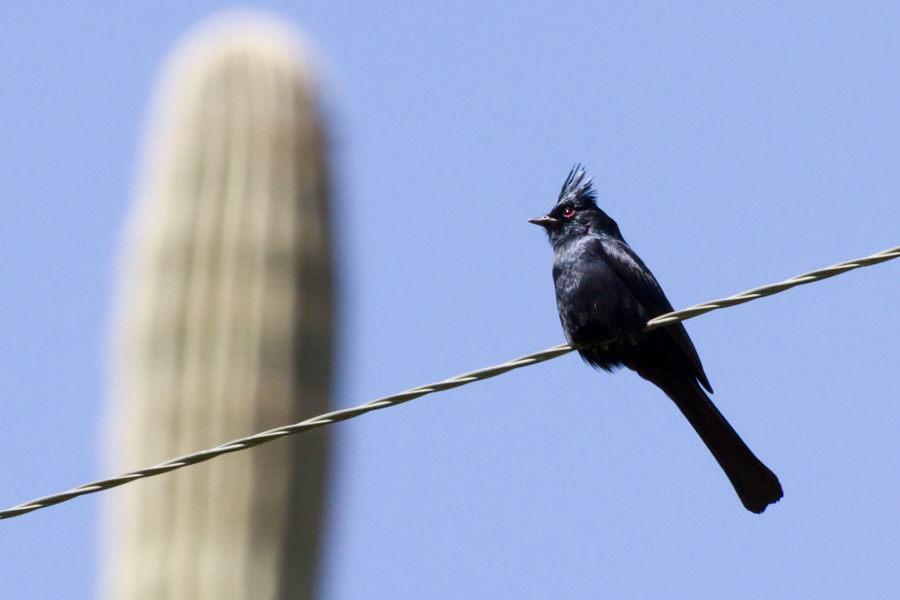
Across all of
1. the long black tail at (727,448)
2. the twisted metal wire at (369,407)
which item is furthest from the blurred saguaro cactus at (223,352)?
the twisted metal wire at (369,407)

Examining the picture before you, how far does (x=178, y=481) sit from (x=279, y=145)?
3.28 meters

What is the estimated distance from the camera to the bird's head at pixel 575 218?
7.54m

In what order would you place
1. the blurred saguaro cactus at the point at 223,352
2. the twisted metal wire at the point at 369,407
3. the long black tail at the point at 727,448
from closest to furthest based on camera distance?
1. the twisted metal wire at the point at 369,407
2. the long black tail at the point at 727,448
3. the blurred saguaro cactus at the point at 223,352

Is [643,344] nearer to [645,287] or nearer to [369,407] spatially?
[645,287]

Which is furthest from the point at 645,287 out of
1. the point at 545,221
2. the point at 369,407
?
the point at 369,407

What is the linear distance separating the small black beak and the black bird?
606mm

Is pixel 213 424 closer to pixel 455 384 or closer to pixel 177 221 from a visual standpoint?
pixel 177 221

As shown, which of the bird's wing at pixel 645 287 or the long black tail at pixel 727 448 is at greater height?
the bird's wing at pixel 645 287

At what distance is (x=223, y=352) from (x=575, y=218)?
4085 millimetres

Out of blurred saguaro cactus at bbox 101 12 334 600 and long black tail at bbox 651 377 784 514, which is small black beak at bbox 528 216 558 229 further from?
blurred saguaro cactus at bbox 101 12 334 600

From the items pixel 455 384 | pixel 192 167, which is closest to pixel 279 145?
pixel 192 167

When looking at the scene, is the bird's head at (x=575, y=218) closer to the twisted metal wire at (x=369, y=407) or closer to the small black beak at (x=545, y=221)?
the small black beak at (x=545, y=221)

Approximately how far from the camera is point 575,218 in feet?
25.0

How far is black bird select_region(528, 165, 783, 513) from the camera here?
672 cm
